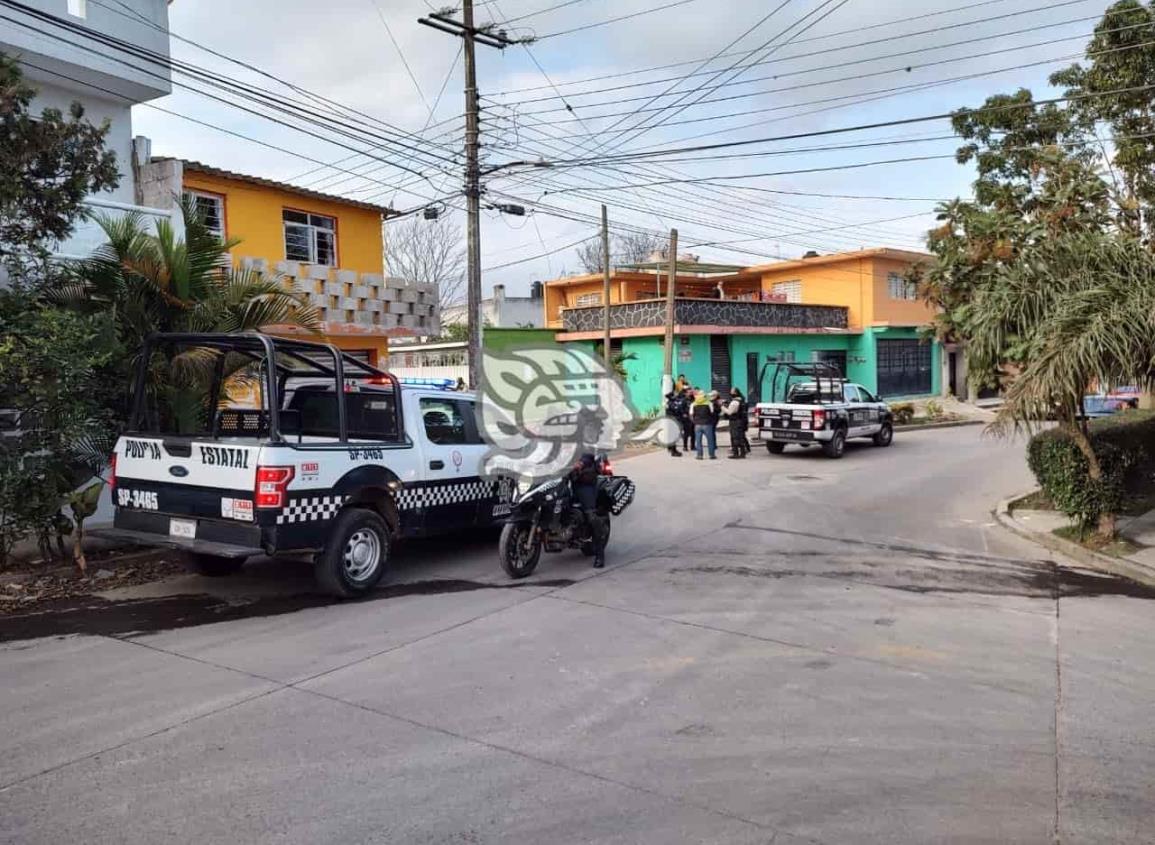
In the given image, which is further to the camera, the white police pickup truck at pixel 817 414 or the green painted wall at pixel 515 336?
the green painted wall at pixel 515 336

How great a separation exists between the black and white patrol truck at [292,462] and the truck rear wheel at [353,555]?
0.01 m

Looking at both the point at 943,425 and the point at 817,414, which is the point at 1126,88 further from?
the point at 943,425

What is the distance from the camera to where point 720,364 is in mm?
30438

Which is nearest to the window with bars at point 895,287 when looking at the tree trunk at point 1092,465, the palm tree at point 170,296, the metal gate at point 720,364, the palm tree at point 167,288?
the metal gate at point 720,364

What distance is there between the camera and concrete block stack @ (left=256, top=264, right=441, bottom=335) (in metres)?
16.9

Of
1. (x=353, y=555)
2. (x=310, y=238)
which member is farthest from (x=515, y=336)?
(x=353, y=555)

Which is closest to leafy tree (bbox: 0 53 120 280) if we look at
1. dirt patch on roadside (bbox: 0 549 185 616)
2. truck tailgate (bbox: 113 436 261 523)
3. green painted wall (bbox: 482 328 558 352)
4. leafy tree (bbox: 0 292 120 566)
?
leafy tree (bbox: 0 292 120 566)

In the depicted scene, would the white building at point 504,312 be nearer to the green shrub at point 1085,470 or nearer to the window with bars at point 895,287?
the window with bars at point 895,287

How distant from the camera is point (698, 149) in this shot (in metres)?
15.8

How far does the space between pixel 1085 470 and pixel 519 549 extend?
684 centimetres

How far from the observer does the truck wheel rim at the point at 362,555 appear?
7.34 metres

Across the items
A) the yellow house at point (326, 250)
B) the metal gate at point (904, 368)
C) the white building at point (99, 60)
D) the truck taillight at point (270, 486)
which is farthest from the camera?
the metal gate at point (904, 368)

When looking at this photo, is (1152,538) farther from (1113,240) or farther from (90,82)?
(90,82)

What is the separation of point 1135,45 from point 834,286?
899 inches
